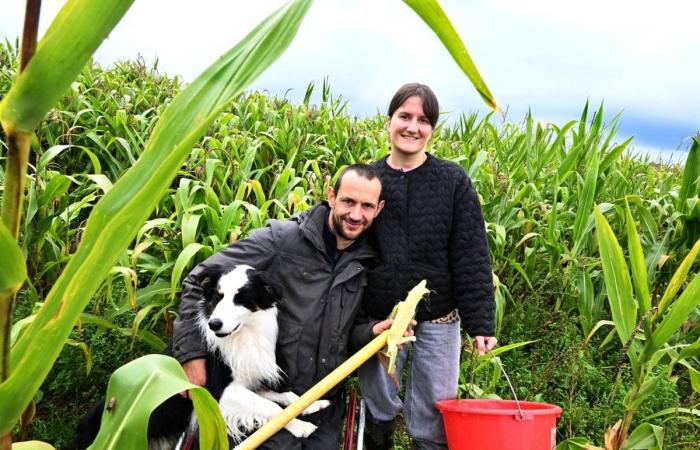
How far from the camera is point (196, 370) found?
249 cm

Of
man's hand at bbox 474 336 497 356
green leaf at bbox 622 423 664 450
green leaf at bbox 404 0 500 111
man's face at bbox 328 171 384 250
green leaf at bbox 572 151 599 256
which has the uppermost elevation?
green leaf at bbox 572 151 599 256

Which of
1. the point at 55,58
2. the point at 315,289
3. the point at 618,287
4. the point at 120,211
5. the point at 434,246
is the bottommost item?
the point at 315,289

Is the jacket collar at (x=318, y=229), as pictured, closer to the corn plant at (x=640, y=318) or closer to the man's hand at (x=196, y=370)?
the man's hand at (x=196, y=370)

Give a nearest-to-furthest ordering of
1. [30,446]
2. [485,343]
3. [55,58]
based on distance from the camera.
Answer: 1. [55,58]
2. [30,446]
3. [485,343]

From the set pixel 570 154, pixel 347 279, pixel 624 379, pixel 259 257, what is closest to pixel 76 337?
pixel 259 257

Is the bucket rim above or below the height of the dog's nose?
above

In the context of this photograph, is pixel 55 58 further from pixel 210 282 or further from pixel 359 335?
pixel 359 335

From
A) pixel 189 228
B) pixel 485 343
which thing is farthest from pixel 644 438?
pixel 189 228

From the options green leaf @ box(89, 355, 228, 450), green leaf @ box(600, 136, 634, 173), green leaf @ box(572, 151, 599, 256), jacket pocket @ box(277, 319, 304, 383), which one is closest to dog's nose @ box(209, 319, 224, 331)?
jacket pocket @ box(277, 319, 304, 383)

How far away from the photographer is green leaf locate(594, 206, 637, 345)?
2775mm

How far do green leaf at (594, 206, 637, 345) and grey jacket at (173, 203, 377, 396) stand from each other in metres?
1.00

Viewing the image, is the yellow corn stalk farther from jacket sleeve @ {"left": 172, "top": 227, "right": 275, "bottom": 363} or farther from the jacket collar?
jacket sleeve @ {"left": 172, "top": 227, "right": 275, "bottom": 363}

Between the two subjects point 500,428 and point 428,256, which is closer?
point 500,428

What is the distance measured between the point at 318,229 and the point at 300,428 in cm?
73
